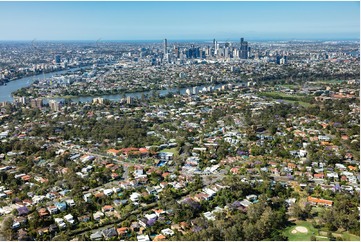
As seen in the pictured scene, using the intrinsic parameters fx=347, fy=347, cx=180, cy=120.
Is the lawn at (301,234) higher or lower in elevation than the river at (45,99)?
lower

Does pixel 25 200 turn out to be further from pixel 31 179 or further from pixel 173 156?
pixel 173 156

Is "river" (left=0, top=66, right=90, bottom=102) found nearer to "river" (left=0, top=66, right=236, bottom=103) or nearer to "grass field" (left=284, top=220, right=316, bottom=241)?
"river" (left=0, top=66, right=236, bottom=103)

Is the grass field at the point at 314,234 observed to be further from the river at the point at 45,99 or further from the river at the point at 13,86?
the river at the point at 13,86

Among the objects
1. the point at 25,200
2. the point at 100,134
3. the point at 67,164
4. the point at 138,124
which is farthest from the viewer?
the point at 138,124

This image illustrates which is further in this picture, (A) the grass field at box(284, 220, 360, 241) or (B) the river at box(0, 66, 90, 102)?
(B) the river at box(0, 66, 90, 102)

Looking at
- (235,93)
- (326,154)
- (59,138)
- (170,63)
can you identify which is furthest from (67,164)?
(170,63)

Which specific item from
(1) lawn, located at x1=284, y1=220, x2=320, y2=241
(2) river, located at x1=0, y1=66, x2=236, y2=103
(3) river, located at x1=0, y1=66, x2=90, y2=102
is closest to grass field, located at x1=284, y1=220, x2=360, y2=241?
(1) lawn, located at x1=284, y1=220, x2=320, y2=241

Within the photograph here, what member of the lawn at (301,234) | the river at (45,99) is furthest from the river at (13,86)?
the lawn at (301,234)

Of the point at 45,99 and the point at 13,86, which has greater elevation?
the point at 13,86

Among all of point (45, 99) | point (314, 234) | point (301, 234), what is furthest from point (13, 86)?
point (314, 234)

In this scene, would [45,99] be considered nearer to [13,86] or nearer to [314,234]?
[13,86]

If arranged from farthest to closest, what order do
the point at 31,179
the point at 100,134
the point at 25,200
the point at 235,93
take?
the point at 235,93, the point at 100,134, the point at 31,179, the point at 25,200
